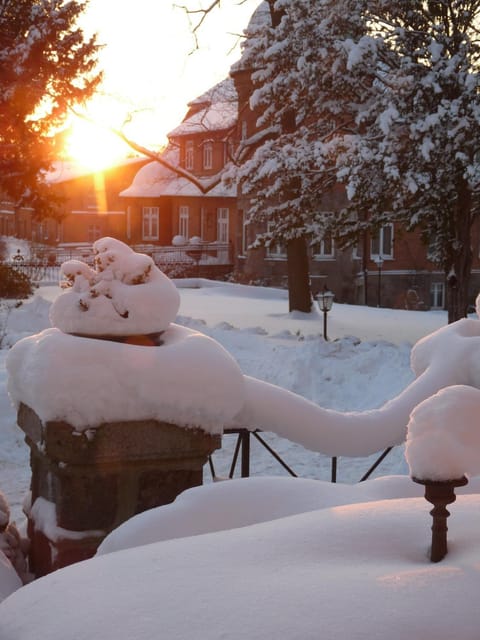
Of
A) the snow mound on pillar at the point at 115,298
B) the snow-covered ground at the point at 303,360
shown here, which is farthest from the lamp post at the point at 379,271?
the snow mound on pillar at the point at 115,298

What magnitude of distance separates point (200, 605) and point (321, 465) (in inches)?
286

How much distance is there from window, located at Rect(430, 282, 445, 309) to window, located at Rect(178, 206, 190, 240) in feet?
59.6

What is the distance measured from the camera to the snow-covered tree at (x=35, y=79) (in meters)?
20.0

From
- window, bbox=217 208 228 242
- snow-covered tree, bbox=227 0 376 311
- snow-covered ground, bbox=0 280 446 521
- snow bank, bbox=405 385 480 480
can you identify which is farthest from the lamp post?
snow bank, bbox=405 385 480 480

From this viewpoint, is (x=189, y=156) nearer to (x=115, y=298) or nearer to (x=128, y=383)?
(x=115, y=298)

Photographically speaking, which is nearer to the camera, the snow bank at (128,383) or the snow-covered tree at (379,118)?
the snow bank at (128,383)

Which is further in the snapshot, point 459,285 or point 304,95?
point 304,95

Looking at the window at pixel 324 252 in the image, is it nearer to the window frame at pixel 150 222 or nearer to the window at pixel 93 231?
the window frame at pixel 150 222

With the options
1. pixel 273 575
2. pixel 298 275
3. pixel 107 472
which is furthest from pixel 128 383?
pixel 298 275

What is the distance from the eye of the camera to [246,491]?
347 centimetres

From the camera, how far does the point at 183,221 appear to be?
149ft

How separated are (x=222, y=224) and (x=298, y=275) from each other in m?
22.9

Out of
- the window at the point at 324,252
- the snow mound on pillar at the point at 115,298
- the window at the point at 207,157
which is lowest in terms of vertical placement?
the snow mound on pillar at the point at 115,298

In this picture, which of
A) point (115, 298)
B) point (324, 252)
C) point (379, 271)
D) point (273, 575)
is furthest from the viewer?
point (324, 252)
